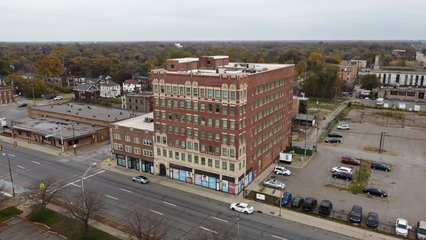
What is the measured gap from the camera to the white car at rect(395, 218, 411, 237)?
4716 cm

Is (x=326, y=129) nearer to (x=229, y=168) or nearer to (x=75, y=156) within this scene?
(x=229, y=168)

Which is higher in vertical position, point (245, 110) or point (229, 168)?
point (245, 110)

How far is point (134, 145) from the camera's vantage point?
234 ft

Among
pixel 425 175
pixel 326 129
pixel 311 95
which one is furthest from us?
pixel 311 95

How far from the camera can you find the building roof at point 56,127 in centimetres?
8750

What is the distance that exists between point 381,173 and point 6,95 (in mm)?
149867

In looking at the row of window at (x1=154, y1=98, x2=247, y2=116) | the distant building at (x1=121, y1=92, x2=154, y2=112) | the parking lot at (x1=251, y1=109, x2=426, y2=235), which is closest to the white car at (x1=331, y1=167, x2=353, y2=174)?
the parking lot at (x1=251, y1=109, x2=426, y2=235)

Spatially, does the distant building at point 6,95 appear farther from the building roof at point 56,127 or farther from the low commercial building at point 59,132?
the building roof at point 56,127

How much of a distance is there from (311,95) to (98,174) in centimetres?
11570

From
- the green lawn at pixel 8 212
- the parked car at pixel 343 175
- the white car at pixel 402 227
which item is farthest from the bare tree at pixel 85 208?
the parked car at pixel 343 175

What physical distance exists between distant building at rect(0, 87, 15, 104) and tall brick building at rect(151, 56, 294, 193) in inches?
4468

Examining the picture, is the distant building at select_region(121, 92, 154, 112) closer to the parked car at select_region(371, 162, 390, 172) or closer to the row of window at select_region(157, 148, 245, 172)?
the row of window at select_region(157, 148, 245, 172)

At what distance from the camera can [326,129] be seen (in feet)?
343

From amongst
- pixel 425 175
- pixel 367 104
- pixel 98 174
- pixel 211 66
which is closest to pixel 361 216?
pixel 425 175
